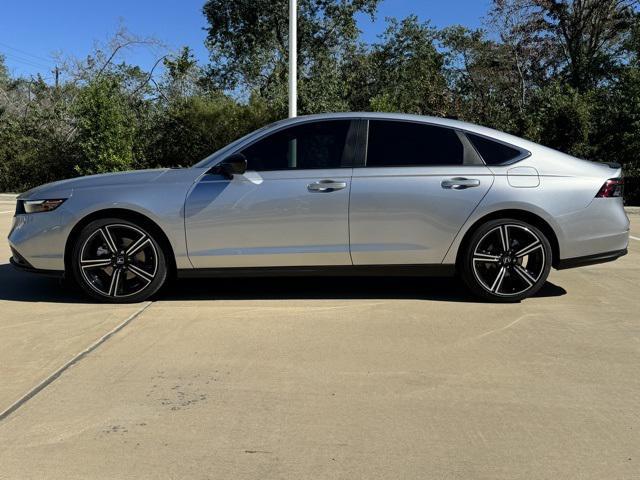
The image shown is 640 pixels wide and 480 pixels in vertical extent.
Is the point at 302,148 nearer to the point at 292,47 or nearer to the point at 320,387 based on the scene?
the point at 320,387

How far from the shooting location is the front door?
207 inches

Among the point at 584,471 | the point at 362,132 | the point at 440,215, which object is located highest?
the point at 362,132

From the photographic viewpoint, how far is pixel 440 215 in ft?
17.4

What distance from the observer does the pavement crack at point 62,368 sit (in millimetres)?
3355

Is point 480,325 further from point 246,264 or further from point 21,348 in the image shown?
point 21,348

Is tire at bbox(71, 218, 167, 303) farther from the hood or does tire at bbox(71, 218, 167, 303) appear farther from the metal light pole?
the metal light pole

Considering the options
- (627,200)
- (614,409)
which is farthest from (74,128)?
(614,409)

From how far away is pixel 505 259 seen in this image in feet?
17.8

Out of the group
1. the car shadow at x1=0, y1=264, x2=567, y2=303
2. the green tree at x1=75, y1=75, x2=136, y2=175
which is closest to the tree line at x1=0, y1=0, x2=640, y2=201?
the green tree at x1=75, y1=75, x2=136, y2=175

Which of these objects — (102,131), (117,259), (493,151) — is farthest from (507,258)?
(102,131)

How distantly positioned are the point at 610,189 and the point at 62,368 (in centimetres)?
463

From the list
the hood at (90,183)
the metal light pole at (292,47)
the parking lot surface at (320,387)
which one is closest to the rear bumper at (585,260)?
the parking lot surface at (320,387)

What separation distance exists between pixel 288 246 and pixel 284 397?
2.01 meters

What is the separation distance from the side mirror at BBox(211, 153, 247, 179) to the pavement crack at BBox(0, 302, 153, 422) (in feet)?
4.45
